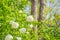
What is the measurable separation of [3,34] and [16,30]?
0.75ft

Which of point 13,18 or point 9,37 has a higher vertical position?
point 13,18

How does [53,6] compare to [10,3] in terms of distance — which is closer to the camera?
[10,3]

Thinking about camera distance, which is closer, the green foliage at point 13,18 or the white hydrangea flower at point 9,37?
the white hydrangea flower at point 9,37

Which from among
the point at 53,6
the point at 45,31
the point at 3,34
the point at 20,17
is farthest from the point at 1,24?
the point at 53,6

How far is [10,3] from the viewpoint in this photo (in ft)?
13.2

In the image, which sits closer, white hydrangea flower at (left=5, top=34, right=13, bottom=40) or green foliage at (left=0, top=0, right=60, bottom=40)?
white hydrangea flower at (left=5, top=34, right=13, bottom=40)

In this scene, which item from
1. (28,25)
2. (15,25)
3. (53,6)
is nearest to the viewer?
(15,25)

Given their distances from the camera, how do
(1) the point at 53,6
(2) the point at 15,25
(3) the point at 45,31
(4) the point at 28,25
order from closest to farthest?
(2) the point at 15,25 → (4) the point at 28,25 → (3) the point at 45,31 → (1) the point at 53,6

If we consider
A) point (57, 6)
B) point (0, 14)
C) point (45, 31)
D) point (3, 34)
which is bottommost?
point (57, 6)

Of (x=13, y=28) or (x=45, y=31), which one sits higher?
(x=13, y=28)

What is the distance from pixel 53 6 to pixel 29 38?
527 inches

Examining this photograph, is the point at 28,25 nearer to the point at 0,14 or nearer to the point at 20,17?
the point at 20,17

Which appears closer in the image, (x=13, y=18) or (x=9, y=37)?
(x=9, y=37)

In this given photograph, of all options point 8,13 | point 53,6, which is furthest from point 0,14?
point 53,6
